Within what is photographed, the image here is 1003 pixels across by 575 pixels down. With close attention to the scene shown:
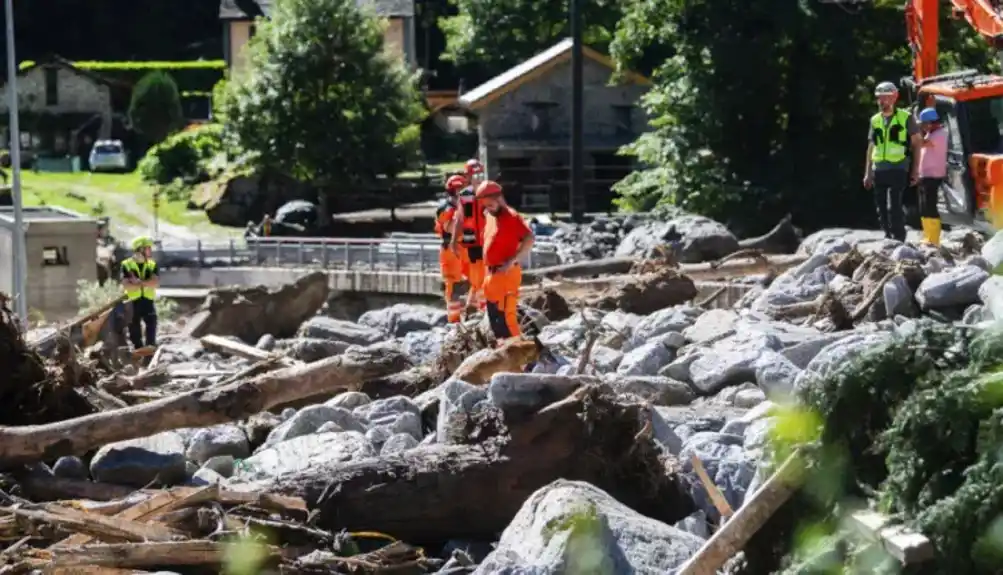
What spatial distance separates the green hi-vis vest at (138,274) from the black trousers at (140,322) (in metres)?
0.07

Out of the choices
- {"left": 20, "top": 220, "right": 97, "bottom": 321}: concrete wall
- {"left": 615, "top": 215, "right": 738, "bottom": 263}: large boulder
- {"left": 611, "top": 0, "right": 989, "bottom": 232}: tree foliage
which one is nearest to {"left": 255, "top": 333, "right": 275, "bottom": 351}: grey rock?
{"left": 615, "top": 215, "right": 738, "bottom": 263}: large boulder

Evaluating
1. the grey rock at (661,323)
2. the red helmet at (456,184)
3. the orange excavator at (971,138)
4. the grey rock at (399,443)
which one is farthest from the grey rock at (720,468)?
the orange excavator at (971,138)

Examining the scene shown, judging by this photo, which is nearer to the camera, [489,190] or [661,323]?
[489,190]

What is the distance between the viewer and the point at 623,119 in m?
55.3

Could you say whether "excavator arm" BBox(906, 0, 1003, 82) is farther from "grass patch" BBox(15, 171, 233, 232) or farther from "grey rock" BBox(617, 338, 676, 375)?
"grass patch" BBox(15, 171, 233, 232)

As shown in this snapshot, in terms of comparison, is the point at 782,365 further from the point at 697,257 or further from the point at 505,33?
the point at 505,33

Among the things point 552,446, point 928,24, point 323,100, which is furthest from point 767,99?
point 552,446

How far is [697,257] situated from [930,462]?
687 inches

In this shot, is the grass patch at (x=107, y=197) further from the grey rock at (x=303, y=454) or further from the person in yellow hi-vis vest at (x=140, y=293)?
the grey rock at (x=303, y=454)

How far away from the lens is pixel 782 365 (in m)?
13.8

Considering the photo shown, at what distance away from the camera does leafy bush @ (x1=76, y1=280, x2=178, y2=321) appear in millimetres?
33969

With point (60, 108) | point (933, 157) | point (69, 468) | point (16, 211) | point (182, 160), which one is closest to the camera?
point (69, 468)

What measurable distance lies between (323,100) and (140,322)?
3490 centimetres

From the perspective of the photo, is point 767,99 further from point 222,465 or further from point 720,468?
point 720,468
